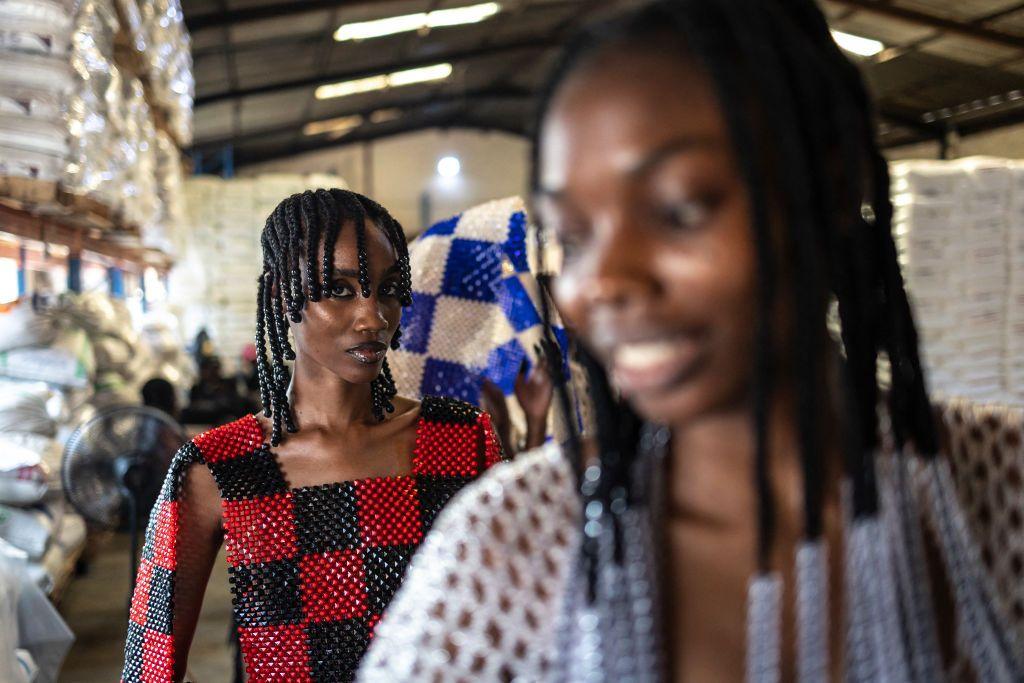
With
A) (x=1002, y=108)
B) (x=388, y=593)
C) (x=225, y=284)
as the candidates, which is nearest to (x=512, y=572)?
(x=388, y=593)

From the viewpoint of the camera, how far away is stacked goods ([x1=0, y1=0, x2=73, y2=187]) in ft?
9.96

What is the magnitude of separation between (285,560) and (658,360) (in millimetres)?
1033

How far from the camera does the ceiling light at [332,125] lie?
1278 centimetres

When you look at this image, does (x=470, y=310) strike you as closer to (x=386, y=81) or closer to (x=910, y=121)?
(x=386, y=81)

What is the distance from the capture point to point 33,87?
10.3ft

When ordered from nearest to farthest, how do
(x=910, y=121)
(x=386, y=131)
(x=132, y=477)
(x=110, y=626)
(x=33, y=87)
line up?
(x=33, y=87), (x=132, y=477), (x=110, y=626), (x=910, y=121), (x=386, y=131)

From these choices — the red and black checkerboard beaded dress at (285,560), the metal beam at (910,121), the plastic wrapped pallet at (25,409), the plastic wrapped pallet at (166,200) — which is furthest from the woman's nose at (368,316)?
the metal beam at (910,121)

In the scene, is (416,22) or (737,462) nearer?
(737,462)

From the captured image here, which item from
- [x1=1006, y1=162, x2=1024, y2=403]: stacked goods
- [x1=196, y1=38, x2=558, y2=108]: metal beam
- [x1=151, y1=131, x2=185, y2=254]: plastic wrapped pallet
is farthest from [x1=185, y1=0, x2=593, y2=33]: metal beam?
[x1=1006, y1=162, x2=1024, y2=403]: stacked goods

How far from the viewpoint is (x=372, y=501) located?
4.88ft

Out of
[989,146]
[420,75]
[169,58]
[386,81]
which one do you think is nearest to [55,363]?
[169,58]

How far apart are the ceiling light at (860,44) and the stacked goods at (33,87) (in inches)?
301

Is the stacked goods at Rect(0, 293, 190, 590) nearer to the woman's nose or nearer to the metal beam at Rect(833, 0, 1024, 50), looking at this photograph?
the woman's nose

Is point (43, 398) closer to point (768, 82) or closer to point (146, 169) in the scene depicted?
point (146, 169)
